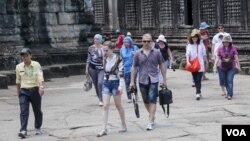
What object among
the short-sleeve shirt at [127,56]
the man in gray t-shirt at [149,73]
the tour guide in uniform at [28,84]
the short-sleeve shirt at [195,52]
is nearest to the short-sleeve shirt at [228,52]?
the short-sleeve shirt at [195,52]

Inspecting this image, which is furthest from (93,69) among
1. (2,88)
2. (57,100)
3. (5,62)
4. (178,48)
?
(178,48)

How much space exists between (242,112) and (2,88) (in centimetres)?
883

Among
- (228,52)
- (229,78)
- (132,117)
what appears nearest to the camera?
(132,117)

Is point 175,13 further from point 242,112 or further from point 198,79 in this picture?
point 242,112

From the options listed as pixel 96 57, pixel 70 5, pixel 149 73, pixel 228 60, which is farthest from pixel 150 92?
pixel 70 5

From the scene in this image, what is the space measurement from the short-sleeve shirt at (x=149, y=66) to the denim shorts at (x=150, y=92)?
76mm

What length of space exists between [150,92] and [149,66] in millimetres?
476

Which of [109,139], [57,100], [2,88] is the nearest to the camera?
[109,139]

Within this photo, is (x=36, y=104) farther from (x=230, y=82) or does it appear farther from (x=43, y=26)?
(x=43, y=26)

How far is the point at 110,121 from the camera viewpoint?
11.5m

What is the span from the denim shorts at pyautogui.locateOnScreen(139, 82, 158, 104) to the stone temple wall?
413 inches

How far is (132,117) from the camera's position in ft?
39.2

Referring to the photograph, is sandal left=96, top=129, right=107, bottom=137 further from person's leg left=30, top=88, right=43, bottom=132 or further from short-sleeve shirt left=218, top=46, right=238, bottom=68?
short-sleeve shirt left=218, top=46, right=238, bottom=68

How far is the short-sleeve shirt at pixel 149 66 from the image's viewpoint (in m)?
10.4
